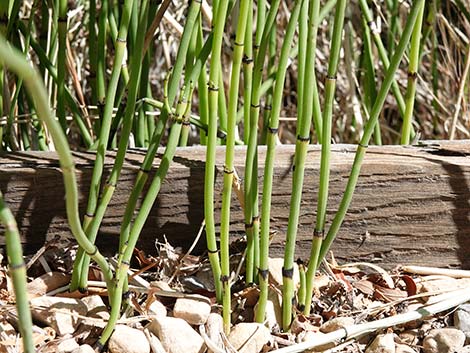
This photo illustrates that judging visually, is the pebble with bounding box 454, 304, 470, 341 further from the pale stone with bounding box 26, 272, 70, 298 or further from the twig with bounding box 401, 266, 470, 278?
the pale stone with bounding box 26, 272, 70, 298

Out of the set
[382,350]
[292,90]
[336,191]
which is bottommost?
[382,350]

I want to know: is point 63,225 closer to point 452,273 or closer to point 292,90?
point 452,273

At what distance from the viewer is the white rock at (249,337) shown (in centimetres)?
75

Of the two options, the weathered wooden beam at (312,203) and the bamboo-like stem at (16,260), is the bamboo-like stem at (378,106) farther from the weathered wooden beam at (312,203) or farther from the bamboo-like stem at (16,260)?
the bamboo-like stem at (16,260)

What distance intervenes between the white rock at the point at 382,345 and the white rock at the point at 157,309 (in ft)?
0.68

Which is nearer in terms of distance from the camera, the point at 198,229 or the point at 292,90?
the point at 198,229

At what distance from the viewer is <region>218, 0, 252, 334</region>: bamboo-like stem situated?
0.67m

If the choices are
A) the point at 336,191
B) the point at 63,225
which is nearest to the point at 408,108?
the point at 336,191

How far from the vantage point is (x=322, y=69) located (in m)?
2.02

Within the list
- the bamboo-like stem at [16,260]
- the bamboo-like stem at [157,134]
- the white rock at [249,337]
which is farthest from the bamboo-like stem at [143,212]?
the bamboo-like stem at [16,260]

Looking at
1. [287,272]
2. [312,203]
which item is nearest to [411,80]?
[312,203]

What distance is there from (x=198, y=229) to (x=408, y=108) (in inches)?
11.6

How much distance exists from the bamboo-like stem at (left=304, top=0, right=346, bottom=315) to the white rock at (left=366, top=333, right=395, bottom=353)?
0.24ft

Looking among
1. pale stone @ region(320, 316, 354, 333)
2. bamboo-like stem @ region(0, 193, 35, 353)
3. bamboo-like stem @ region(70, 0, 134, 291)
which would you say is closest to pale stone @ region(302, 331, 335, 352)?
pale stone @ region(320, 316, 354, 333)
